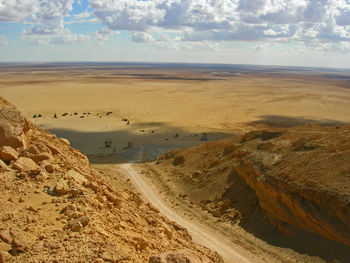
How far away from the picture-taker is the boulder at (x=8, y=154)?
11.0m

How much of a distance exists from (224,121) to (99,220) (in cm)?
5363

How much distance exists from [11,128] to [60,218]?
489 cm

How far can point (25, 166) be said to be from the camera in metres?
10.9

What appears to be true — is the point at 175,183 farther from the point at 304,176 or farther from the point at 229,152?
the point at 304,176

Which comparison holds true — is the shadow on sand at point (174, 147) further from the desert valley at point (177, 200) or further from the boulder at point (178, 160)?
the boulder at point (178, 160)

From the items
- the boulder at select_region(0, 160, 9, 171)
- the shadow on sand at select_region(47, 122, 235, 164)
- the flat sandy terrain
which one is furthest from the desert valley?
the flat sandy terrain

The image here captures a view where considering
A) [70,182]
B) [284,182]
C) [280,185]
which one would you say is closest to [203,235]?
[280,185]

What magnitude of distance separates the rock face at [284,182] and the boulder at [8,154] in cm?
1121

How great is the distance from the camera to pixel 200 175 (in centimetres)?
2386

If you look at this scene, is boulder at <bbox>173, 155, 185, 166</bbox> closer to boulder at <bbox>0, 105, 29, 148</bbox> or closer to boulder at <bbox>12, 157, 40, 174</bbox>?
boulder at <bbox>0, 105, 29, 148</bbox>

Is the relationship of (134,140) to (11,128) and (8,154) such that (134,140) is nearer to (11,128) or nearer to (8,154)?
(11,128)

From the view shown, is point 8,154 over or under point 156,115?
over

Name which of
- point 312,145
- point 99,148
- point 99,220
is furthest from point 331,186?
point 99,148

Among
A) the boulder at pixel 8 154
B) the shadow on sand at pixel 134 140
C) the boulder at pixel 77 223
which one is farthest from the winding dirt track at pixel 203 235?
the shadow on sand at pixel 134 140
